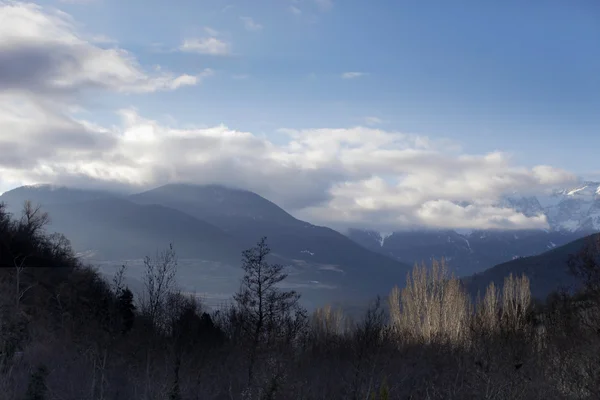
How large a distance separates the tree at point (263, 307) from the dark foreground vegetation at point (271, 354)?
66 mm

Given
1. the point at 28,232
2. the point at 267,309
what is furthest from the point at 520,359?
the point at 28,232

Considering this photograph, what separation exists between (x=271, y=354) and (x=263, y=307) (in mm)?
5979

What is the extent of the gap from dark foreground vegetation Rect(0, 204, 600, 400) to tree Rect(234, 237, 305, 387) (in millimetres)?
66

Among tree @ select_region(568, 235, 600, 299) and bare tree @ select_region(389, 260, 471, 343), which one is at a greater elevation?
tree @ select_region(568, 235, 600, 299)

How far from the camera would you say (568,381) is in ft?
61.1

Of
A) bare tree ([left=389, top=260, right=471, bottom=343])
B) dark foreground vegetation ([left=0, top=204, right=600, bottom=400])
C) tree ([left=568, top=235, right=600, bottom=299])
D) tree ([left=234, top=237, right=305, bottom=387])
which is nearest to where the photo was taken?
tree ([left=568, top=235, right=600, bottom=299])

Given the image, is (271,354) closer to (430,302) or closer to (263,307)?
(263,307)

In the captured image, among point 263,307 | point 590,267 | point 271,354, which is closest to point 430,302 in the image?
point 263,307

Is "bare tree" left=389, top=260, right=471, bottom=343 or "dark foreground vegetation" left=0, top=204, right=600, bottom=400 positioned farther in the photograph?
"bare tree" left=389, top=260, right=471, bottom=343

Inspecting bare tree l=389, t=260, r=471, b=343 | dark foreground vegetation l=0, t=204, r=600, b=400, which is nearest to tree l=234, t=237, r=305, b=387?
dark foreground vegetation l=0, t=204, r=600, b=400

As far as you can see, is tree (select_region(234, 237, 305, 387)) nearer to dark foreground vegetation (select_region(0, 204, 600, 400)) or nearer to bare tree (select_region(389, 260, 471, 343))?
dark foreground vegetation (select_region(0, 204, 600, 400))

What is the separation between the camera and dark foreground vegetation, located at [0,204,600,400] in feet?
62.2

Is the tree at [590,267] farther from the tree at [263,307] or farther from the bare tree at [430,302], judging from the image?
the bare tree at [430,302]

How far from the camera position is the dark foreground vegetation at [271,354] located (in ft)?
62.2
